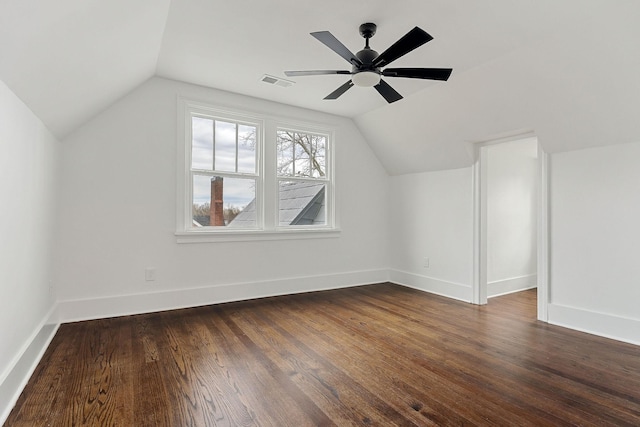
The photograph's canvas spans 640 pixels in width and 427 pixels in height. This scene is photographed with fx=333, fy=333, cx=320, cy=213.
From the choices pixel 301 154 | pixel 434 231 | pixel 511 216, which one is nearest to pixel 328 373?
pixel 434 231

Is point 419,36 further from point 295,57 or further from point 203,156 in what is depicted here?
point 203,156

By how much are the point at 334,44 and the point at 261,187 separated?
8.15 ft

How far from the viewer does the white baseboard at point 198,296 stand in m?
3.33

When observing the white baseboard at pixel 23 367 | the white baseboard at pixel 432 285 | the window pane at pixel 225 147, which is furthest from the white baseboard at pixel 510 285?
the white baseboard at pixel 23 367

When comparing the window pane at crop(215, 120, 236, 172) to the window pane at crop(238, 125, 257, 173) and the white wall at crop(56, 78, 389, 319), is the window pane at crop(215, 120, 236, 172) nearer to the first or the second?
the window pane at crop(238, 125, 257, 173)

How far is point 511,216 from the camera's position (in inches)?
191

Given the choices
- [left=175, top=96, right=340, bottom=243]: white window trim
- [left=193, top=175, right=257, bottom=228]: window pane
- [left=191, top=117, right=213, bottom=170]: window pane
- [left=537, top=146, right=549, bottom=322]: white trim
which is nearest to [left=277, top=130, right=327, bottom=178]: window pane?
[left=175, top=96, right=340, bottom=243]: white window trim

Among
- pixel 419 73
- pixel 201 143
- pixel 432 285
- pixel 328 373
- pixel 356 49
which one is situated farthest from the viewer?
pixel 432 285

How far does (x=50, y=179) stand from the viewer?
2859 millimetres

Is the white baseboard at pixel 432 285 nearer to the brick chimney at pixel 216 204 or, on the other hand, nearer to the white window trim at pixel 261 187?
the white window trim at pixel 261 187

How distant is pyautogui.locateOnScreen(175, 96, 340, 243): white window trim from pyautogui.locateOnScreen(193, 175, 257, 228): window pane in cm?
8

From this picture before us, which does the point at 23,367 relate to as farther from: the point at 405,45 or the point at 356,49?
the point at 356,49

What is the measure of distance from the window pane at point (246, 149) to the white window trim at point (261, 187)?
76 millimetres

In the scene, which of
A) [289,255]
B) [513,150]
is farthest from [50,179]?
[513,150]
